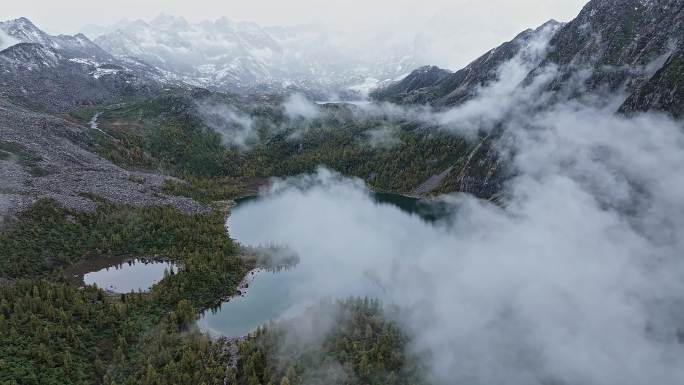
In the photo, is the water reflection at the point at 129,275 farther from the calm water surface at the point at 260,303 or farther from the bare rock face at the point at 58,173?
the bare rock face at the point at 58,173

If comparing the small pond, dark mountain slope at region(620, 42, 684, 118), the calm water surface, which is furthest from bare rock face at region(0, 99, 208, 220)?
dark mountain slope at region(620, 42, 684, 118)

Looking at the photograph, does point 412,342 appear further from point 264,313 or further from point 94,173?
point 94,173

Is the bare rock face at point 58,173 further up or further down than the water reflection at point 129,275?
further up

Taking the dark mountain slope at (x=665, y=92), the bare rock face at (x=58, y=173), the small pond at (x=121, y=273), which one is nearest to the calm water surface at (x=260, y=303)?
the small pond at (x=121, y=273)

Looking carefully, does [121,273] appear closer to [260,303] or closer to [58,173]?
[260,303]

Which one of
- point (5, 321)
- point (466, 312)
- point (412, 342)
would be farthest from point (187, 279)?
point (466, 312)

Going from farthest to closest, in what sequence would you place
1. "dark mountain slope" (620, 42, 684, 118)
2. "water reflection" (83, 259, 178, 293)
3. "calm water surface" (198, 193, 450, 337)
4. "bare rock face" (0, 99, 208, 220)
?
"dark mountain slope" (620, 42, 684, 118) < "bare rock face" (0, 99, 208, 220) < "water reflection" (83, 259, 178, 293) < "calm water surface" (198, 193, 450, 337)

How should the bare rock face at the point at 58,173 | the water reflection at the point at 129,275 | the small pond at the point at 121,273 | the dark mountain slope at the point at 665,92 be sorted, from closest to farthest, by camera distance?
the water reflection at the point at 129,275, the small pond at the point at 121,273, the bare rock face at the point at 58,173, the dark mountain slope at the point at 665,92

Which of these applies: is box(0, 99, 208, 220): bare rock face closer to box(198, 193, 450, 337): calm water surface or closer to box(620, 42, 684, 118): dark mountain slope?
box(198, 193, 450, 337): calm water surface
